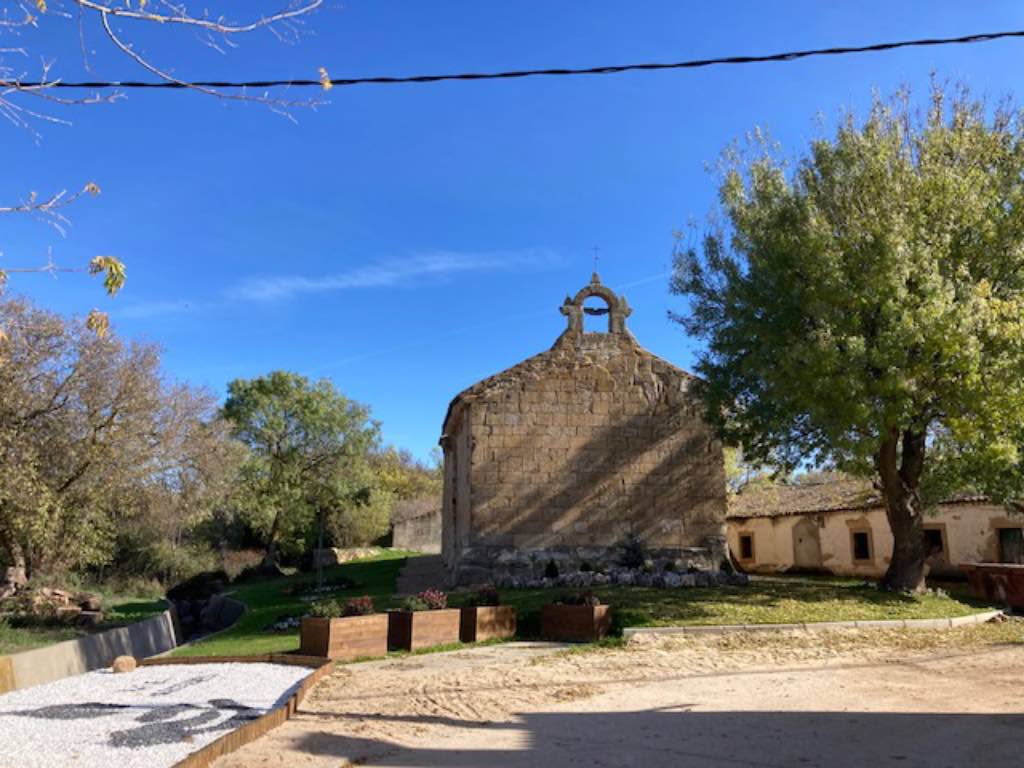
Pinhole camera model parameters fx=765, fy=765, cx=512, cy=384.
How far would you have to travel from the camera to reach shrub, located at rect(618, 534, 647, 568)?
18547 millimetres

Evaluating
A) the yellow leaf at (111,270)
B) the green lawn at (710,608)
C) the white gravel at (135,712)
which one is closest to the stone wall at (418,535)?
the green lawn at (710,608)

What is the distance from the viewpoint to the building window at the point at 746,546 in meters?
29.6

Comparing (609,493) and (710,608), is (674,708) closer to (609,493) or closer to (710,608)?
A: (710,608)

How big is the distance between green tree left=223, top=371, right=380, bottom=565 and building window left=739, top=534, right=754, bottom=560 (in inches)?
773

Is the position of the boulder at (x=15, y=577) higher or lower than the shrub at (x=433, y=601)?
higher

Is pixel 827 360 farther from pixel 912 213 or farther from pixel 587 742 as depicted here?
pixel 587 742

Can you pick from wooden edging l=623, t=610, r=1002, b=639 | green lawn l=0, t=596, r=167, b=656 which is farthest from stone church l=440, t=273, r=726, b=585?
green lawn l=0, t=596, r=167, b=656

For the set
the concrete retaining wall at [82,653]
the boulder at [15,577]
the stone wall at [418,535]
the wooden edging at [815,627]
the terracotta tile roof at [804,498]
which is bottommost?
the concrete retaining wall at [82,653]

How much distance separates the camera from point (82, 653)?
41.5ft

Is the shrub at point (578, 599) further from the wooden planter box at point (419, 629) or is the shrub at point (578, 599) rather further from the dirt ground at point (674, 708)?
the wooden planter box at point (419, 629)

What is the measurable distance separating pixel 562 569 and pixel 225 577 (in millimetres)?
20152

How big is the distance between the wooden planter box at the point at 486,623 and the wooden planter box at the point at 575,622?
611mm

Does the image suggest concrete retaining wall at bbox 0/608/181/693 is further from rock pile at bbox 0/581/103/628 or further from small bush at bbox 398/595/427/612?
small bush at bbox 398/595/427/612

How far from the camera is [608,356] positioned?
20.0m
